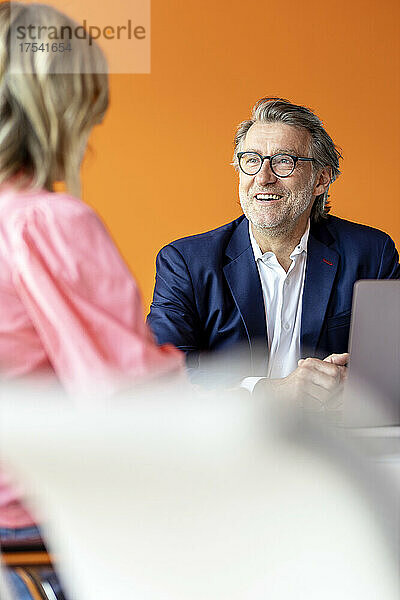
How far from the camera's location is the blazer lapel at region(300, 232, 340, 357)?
2105 millimetres

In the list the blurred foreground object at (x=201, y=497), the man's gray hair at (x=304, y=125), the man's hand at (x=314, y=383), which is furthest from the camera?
the man's gray hair at (x=304, y=125)

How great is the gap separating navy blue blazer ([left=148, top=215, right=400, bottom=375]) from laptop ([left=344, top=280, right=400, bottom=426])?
0.62m

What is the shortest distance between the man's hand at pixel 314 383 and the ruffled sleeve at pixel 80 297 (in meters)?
0.81

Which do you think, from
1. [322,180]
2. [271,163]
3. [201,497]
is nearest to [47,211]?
[201,497]

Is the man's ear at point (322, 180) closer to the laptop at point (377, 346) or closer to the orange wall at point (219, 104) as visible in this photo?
the laptop at point (377, 346)

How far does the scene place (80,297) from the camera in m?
0.78

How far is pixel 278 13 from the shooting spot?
4.05 m

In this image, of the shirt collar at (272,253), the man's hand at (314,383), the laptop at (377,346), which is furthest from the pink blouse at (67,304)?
the shirt collar at (272,253)

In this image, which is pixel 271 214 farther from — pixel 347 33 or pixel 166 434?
pixel 347 33

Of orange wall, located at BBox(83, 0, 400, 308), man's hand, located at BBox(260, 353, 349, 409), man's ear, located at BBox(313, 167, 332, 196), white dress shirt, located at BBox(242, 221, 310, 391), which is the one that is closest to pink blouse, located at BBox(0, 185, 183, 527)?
man's hand, located at BBox(260, 353, 349, 409)

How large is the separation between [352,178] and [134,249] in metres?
1.13

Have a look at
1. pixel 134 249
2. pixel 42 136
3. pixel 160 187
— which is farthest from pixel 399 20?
pixel 42 136

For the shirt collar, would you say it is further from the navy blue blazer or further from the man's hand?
the man's hand

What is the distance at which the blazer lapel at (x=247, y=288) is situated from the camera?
209 cm
